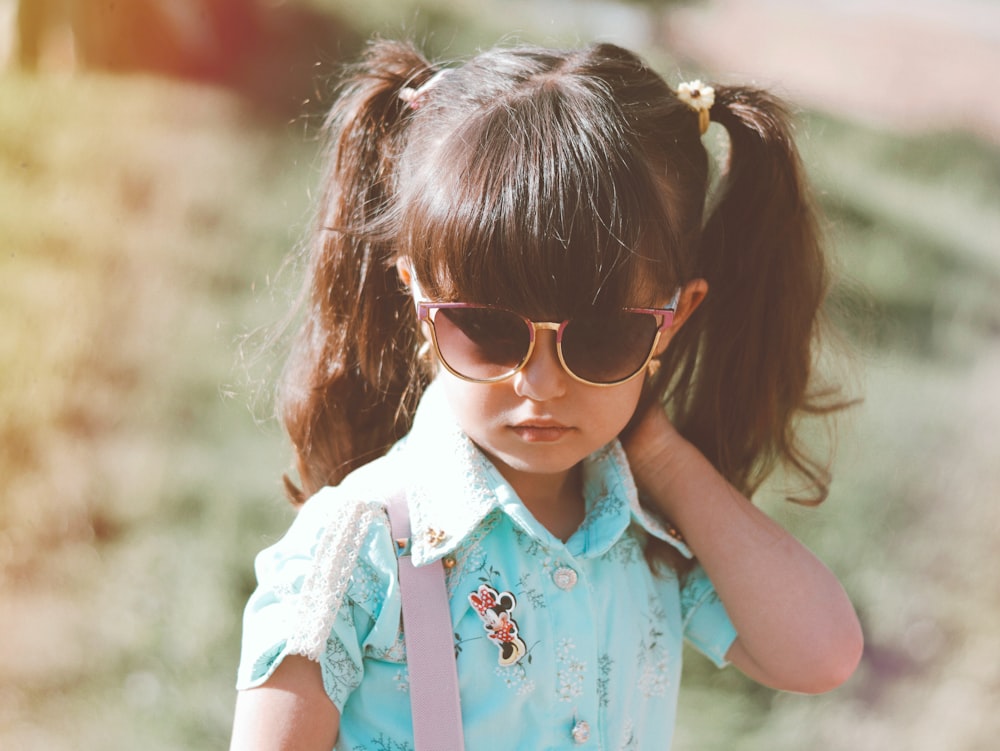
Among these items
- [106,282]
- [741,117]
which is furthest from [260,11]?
[741,117]

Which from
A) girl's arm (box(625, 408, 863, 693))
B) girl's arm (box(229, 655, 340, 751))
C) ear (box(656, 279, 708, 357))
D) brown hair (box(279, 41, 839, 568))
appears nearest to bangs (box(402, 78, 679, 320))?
brown hair (box(279, 41, 839, 568))

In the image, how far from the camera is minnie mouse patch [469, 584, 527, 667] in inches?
56.3

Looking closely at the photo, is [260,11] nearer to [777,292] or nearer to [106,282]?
[106,282]

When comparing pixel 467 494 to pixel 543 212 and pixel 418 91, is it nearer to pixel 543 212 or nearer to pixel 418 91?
pixel 543 212

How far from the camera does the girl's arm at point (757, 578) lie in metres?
1.62

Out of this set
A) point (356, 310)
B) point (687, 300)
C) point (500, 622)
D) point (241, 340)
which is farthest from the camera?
point (241, 340)

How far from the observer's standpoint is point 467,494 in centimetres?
147

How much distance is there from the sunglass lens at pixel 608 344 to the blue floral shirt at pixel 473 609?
218mm

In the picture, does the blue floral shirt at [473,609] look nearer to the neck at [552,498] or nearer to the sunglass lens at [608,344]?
the neck at [552,498]

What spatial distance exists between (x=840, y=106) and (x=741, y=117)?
309 centimetres

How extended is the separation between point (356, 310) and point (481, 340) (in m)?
0.38

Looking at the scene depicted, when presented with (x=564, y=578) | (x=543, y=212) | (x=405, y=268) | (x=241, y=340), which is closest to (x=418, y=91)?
(x=405, y=268)

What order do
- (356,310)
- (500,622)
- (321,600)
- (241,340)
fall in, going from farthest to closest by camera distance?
(241,340) < (356,310) < (500,622) < (321,600)

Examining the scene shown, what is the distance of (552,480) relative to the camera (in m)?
1.64
